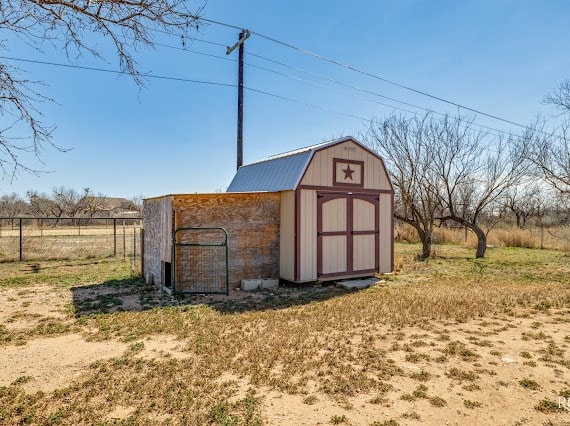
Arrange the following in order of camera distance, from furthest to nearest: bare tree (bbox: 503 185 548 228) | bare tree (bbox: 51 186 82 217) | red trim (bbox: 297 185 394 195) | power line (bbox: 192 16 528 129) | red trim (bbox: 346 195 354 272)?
bare tree (bbox: 51 186 82 217)
bare tree (bbox: 503 185 548 228)
power line (bbox: 192 16 528 129)
red trim (bbox: 346 195 354 272)
red trim (bbox: 297 185 394 195)

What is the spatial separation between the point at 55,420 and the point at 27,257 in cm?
1151

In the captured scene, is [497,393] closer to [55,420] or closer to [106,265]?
[55,420]

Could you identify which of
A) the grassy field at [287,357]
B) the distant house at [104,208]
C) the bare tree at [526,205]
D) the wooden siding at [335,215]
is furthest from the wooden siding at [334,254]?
the distant house at [104,208]

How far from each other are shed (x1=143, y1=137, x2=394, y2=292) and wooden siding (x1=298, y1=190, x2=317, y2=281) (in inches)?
0.9

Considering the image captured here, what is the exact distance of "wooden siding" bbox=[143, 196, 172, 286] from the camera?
24.2ft

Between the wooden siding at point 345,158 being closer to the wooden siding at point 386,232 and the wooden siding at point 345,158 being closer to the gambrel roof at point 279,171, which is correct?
the gambrel roof at point 279,171

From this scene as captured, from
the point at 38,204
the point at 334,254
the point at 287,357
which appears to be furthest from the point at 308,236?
the point at 38,204

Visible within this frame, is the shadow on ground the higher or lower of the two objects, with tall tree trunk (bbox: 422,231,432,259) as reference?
lower

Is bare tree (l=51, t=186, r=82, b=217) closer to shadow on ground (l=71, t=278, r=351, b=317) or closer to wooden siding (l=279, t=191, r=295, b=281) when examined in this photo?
shadow on ground (l=71, t=278, r=351, b=317)

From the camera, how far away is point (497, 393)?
3.02 metres

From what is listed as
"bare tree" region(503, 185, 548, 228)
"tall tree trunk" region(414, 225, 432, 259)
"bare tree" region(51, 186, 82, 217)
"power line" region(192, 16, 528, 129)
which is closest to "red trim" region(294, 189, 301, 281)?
"power line" region(192, 16, 528, 129)

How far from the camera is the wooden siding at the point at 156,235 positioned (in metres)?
7.38

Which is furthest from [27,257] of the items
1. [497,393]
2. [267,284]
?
[497,393]

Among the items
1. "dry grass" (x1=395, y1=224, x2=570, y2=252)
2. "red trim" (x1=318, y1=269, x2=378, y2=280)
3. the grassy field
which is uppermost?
"dry grass" (x1=395, y1=224, x2=570, y2=252)
